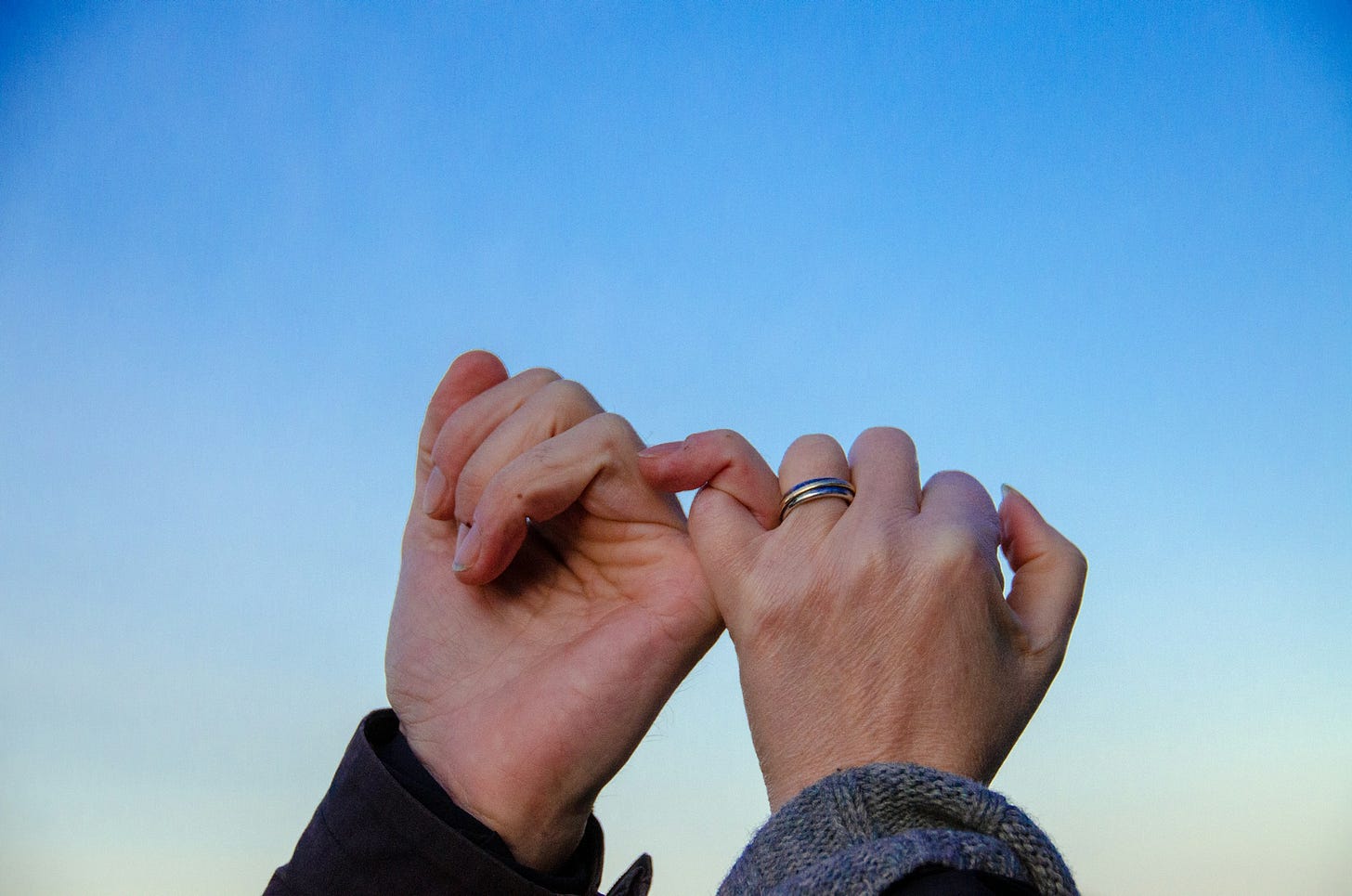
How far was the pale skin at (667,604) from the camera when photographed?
1.26m

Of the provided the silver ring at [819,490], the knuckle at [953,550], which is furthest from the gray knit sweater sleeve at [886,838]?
the silver ring at [819,490]

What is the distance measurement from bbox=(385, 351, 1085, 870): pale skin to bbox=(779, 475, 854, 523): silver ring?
0.06ft

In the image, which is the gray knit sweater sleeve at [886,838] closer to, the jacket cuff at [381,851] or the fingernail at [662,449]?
the jacket cuff at [381,851]

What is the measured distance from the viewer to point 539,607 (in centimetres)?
190

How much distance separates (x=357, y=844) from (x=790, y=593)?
2.95ft

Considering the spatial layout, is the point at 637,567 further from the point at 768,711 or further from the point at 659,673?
the point at 768,711

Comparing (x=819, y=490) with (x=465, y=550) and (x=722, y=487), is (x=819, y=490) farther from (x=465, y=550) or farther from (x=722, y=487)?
(x=465, y=550)

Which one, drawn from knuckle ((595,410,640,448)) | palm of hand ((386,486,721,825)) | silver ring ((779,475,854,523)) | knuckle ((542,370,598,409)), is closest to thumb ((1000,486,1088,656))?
silver ring ((779,475,854,523))

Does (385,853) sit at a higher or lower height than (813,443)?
lower

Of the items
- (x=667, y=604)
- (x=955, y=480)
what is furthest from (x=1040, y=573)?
(x=667, y=604)

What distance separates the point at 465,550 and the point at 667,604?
1.29 feet

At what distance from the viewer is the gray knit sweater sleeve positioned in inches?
35.7

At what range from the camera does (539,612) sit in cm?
190

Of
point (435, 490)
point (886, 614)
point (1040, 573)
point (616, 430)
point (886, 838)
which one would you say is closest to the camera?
point (886, 838)
